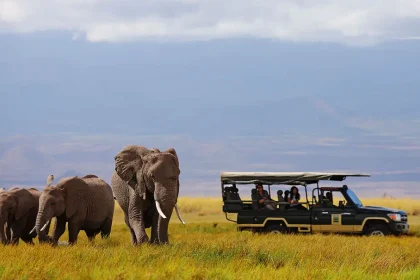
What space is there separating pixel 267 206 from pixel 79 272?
49.6 ft

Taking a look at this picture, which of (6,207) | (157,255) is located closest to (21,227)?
(6,207)

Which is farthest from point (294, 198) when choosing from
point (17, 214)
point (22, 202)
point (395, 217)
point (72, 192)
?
point (17, 214)

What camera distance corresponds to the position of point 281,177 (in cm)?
2792

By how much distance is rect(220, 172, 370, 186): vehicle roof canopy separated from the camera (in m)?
27.7

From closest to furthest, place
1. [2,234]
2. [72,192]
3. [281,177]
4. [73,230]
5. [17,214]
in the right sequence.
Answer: [72,192], [73,230], [2,234], [17,214], [281,177]

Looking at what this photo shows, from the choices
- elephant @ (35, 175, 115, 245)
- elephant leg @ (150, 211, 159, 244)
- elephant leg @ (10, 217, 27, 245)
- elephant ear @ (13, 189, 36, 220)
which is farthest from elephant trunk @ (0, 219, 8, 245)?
elephant leg @ (150, 211, 159, 244)

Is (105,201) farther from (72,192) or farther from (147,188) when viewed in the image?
(147,188)

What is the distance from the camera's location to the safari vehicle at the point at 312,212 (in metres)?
27.2

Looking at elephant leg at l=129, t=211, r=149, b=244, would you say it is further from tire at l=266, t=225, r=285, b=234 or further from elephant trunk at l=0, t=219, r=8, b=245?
tire at l=266, t=225, r=285, b=234

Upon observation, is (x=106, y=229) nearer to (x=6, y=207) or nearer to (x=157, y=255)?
(x=6, y=207)

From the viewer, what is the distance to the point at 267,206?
91.8 feet

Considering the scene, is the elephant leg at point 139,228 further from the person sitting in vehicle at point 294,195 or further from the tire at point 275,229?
the person sitting in vehicle at point 294,195

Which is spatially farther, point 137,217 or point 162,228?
point 137,217

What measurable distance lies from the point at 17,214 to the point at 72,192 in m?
1.81
